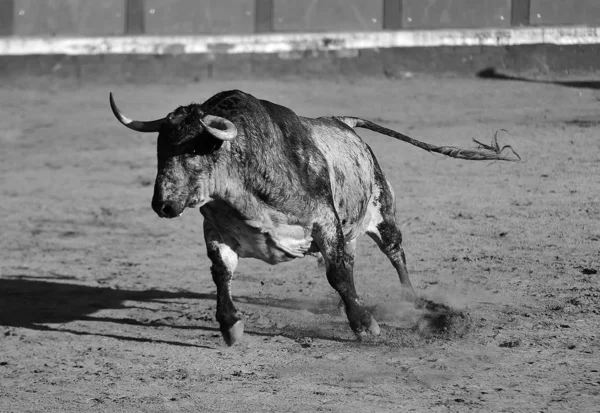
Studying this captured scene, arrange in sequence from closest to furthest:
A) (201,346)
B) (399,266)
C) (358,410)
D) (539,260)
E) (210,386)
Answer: (358,410)
(210,386)
(201,346)
(399,266)
(539,260)

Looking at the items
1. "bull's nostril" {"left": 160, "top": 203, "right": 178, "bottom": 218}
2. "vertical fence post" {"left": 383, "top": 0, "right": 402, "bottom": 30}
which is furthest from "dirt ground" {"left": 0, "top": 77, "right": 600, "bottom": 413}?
"vertical fence post" {"left": 383, "top": 0, "right": 402, "bottom": 30}

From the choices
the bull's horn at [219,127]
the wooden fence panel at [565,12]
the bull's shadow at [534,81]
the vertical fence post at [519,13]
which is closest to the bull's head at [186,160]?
the bull's horn at [219,127]

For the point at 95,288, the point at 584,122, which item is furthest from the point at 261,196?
the point at 584,122

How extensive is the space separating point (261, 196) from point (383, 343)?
1.17m

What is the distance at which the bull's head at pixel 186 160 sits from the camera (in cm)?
577

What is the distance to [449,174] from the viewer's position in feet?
36.2

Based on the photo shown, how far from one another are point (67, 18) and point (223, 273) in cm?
1100

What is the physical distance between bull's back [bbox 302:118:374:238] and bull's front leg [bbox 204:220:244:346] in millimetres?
774

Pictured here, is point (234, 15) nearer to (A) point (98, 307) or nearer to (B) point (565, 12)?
(B) point (565, 12)

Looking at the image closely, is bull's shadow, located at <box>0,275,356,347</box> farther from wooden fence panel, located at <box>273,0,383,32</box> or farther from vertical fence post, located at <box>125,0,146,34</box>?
wooden fence panel, located at <box>273,0,383,32</box>

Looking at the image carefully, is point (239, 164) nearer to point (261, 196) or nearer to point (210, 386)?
point (261, 196)

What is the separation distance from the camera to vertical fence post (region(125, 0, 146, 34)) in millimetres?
16391

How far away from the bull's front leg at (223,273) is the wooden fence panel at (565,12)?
10651mm

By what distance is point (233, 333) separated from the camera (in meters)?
6.31
